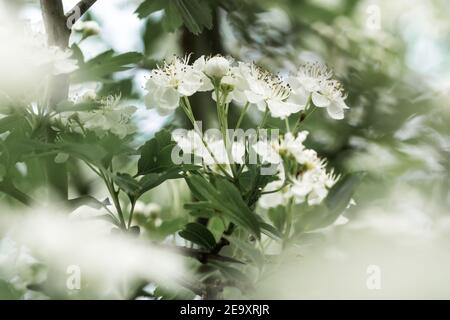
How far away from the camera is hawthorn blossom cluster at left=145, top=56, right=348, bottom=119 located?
1.98 feet

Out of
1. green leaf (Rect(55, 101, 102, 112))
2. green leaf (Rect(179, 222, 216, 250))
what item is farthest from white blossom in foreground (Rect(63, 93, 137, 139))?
green leaf (Rect(179, 222, 216, 250))

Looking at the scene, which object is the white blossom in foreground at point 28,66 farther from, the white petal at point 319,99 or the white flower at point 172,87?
the white petal at point 319,99

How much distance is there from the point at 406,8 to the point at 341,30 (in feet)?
0.51

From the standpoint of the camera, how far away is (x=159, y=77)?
0.62 metres

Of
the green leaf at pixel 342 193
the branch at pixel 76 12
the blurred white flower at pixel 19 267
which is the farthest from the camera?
the blurred white flower at pixel 19 267

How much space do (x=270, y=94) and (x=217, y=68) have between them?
50 millimetres

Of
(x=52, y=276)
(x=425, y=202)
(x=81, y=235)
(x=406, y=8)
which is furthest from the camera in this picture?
(x=406, y=8)

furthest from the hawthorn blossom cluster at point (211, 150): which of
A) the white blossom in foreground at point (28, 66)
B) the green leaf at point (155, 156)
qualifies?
the white blossom in foreground at point (28, 66)

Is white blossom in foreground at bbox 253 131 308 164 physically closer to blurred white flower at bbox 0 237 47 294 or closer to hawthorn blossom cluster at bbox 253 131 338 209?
hawthorn blossom cluster at bbox 253 131 338 209

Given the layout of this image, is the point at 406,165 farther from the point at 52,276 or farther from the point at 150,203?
the point at 52,276

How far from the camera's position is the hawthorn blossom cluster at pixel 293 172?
20.6 inches

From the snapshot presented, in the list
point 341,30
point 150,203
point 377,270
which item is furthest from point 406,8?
point 377,270
